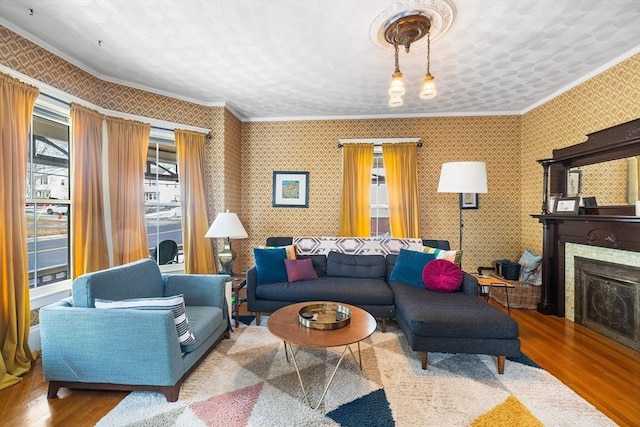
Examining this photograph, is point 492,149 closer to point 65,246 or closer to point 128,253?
point 128,253

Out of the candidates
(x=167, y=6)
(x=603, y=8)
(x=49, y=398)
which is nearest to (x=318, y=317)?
(x=49, y=398)

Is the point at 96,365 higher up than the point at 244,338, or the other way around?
the point at 96,365

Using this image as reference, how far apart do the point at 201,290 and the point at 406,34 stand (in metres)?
2.86

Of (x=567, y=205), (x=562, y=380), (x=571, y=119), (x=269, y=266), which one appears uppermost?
(x=571, y=119)

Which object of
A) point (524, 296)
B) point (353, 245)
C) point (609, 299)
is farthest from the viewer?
point (353, 245)

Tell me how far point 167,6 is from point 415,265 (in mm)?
3322

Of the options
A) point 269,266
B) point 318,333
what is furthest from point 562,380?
point 269,266

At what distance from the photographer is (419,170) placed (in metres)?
A: 4.35

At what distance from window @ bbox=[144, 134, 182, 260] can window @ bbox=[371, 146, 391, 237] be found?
2917mm

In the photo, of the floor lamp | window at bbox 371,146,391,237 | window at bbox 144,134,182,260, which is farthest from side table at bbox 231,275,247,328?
the floor lamp

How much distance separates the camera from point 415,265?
320cm

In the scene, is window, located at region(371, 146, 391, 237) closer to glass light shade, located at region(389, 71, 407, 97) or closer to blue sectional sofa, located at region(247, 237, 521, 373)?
blue sectional sofa, located at region(247, 237, 521, 373)

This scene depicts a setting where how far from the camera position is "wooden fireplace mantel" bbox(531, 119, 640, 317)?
8.34 ft

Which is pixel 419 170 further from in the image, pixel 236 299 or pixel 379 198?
pixel 236 299
